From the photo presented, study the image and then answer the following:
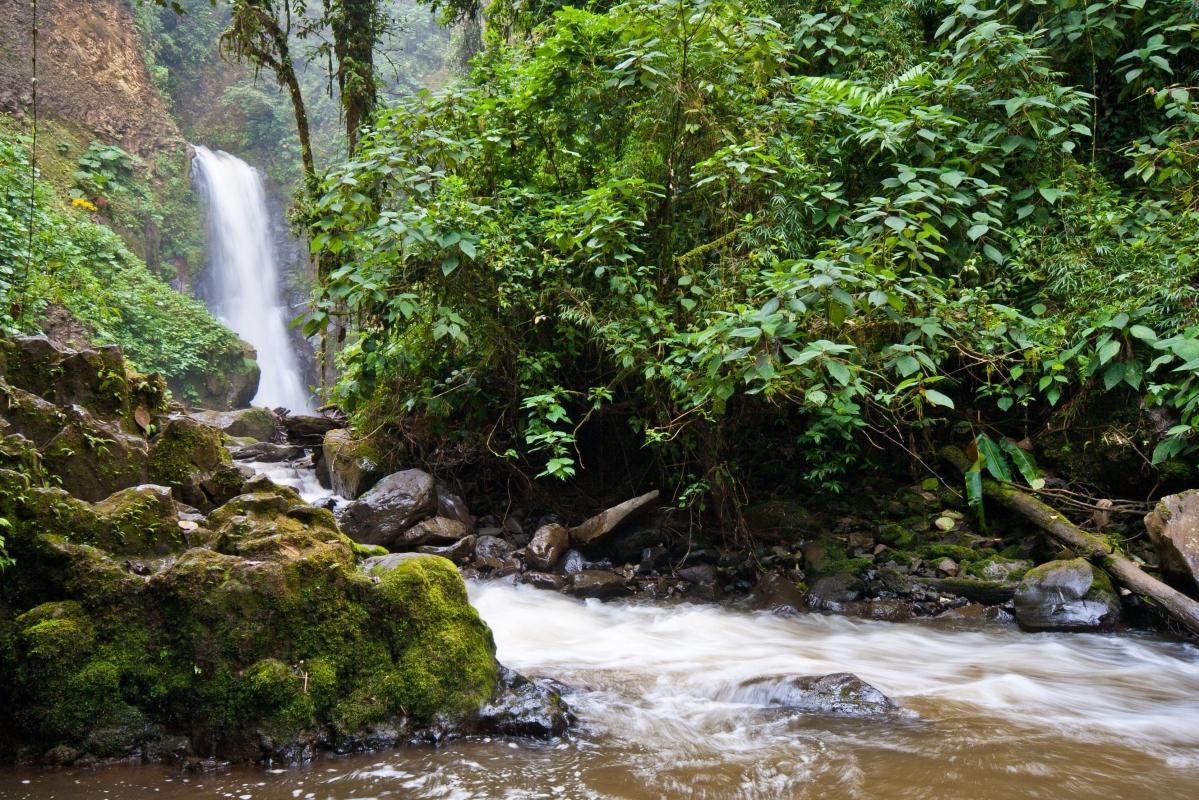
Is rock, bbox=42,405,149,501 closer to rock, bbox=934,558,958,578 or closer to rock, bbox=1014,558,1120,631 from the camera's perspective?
rock, bbox=934,558,958,578

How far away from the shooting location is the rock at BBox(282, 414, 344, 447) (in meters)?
10.5

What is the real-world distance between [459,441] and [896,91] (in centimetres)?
516

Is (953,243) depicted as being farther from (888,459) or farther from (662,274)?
(662,274)

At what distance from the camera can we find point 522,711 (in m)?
3.22

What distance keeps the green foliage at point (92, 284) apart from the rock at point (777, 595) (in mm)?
6540

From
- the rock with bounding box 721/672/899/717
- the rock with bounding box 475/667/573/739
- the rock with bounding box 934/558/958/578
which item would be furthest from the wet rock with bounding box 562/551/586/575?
the rock with bounding box 475/667/573/739

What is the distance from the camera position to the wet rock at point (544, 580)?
20.5 feet

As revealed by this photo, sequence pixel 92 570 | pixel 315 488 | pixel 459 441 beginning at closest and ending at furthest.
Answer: pixel 92 570 < pixel 459 441 < pixel 315 488

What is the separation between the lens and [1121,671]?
448cm

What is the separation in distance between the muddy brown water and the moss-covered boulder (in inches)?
6.0

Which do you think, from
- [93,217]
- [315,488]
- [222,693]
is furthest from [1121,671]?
[93,217]

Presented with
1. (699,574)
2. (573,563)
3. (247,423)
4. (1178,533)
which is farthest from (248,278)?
(1178,533)

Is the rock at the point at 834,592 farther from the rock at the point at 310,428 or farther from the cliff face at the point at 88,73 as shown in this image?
the cliff face at the point at 88,73

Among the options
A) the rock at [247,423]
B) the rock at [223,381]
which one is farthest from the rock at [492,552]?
the rock at [223,381]
